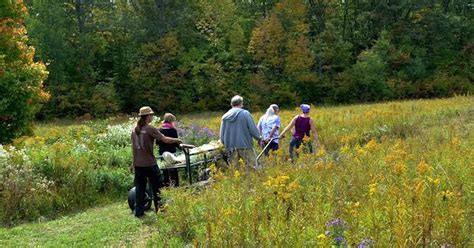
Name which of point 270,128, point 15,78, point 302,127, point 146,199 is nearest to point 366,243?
point 146,199

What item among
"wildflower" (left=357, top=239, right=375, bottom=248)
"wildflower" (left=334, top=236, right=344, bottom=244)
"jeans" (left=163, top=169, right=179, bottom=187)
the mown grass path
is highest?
"wildflower" (left=357, top=239, right=375, bottom=248)

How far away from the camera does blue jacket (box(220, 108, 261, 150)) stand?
8891 millimetres

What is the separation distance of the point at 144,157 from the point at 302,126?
4126 millimetres

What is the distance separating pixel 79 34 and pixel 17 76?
82.5 ft

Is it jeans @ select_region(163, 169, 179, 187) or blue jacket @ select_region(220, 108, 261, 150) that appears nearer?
blue jacket @ select_region(220, 108, 261, 150)

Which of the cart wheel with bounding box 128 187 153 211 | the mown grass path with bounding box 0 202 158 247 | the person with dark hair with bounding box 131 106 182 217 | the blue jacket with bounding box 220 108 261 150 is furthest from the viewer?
the blue jacket with bounding box 220 108 261 150

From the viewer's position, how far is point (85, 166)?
10125 millimetres

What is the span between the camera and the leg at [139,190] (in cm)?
784

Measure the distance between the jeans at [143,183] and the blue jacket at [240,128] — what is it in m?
1.66

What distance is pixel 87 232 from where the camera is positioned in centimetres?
734

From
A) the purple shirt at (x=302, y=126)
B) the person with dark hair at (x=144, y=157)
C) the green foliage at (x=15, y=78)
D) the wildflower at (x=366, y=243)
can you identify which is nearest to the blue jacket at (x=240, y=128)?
the person with dark hair at (x=144, y=157)

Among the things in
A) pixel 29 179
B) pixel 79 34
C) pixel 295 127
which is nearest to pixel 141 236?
pixel 29 179

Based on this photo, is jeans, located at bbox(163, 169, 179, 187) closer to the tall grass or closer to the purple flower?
the tall grass

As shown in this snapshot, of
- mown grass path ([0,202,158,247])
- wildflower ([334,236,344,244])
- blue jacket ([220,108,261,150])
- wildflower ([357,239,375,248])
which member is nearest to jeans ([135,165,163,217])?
mown grass path ([0,202,158,247])
